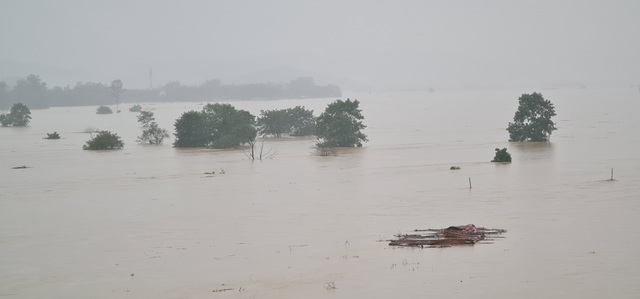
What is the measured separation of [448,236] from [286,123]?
46856 mm

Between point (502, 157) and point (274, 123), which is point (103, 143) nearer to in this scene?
point (274, 123)

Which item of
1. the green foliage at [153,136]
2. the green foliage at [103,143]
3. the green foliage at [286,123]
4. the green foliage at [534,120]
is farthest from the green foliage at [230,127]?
the green foliage at [534,120]

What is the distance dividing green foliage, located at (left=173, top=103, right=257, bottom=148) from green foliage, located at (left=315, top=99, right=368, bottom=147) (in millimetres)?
5360

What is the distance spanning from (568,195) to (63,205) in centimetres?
1743

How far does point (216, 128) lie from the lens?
2232 inches

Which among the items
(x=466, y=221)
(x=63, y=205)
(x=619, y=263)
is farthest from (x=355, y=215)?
(x=63, y=205)

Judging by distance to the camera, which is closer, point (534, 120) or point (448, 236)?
point (448, 236)

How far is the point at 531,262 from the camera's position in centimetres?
1692

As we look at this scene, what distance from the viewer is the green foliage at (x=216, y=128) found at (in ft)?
179

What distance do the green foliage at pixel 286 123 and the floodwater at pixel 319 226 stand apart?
19946 mm

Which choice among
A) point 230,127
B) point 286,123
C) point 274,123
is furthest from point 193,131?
point 286,123

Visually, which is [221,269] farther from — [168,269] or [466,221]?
[466,221]

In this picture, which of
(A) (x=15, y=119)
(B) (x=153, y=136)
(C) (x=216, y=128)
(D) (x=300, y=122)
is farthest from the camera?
(A) (x=15, y=119)

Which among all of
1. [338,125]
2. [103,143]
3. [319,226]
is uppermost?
[338,125]
